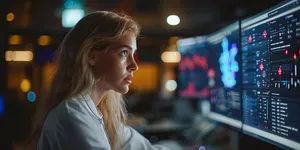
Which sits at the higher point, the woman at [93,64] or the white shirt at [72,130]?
the woman at [93,64]

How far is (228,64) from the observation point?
1.70 metres

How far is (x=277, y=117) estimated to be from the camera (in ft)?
3.77

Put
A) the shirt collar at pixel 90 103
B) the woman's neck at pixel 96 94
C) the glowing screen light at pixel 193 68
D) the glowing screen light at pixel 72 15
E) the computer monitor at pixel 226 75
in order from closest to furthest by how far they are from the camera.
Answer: the shirt collar at pixel 90 103 → the woman's neck at pixel 96 94 → the computer monitor at pixel 226 75 → the glowing screen light at pixel 193 68 → the glowing screen light at pixel 72 15

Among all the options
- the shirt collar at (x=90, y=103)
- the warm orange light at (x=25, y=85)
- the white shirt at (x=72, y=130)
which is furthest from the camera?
the warm orange light at (x=25, y=85)

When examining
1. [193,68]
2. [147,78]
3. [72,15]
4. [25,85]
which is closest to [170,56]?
[147,78]

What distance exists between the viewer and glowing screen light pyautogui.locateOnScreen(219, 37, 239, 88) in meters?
1.58

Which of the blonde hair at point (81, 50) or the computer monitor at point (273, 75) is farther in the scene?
the blonde hair at point (81, 50)

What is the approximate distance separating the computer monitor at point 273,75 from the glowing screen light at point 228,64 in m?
0.13

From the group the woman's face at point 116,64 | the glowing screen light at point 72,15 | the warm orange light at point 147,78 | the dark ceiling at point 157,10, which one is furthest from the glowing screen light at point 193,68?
the warm orange light at point 147,78

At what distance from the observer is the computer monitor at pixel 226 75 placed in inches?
61.0

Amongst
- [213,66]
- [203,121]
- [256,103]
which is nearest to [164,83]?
[203,121]

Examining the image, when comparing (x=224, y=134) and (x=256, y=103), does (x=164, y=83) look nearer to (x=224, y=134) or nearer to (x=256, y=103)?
(x=224, y=134)

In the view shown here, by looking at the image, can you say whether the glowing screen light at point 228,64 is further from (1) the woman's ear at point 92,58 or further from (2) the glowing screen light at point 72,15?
(2) the glowing screen light at point 72,15

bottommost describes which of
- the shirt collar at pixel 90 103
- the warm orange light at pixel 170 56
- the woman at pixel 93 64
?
the shirt collar at pixel 90 103
